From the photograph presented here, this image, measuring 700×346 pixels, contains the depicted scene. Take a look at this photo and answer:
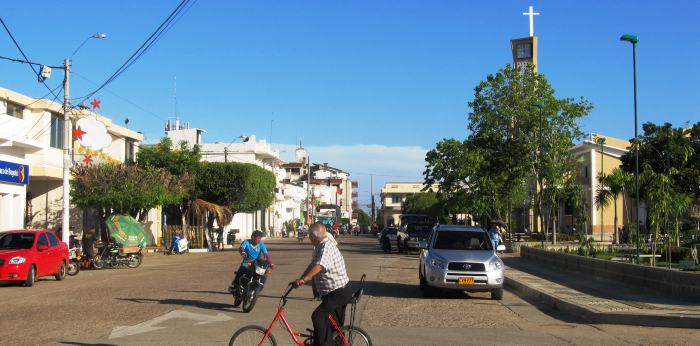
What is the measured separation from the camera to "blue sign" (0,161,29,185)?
95.8ft

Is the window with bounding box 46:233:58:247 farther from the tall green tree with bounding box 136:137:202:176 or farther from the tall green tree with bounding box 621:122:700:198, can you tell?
the tall green tree with bounding box 621:122:700:198

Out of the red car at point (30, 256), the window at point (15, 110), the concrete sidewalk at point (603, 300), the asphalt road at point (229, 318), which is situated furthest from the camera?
the window at point (15, 110)

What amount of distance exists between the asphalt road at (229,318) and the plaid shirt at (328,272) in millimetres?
2972

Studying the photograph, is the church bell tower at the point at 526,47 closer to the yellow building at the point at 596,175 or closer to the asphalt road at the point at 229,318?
the yellow building at the point at 596,175

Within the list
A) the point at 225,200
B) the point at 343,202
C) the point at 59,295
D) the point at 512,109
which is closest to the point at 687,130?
the point at 512,109

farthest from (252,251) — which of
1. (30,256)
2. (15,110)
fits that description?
(15,110)

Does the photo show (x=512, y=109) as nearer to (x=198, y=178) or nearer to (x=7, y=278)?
(x=198, y=178)

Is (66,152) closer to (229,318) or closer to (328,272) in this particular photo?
(229,318)

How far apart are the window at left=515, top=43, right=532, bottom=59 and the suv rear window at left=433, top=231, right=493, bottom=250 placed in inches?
1955

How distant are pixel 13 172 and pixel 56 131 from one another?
685 centimetres

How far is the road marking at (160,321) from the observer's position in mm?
11211

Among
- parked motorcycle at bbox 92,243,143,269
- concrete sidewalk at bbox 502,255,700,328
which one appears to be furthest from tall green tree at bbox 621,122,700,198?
parked motorcycle at bbox 92,243,143,269

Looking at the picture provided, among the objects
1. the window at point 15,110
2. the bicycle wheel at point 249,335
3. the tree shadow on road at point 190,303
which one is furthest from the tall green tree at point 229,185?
the bicycle wheel at point 249,335

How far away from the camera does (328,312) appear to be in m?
7.62
